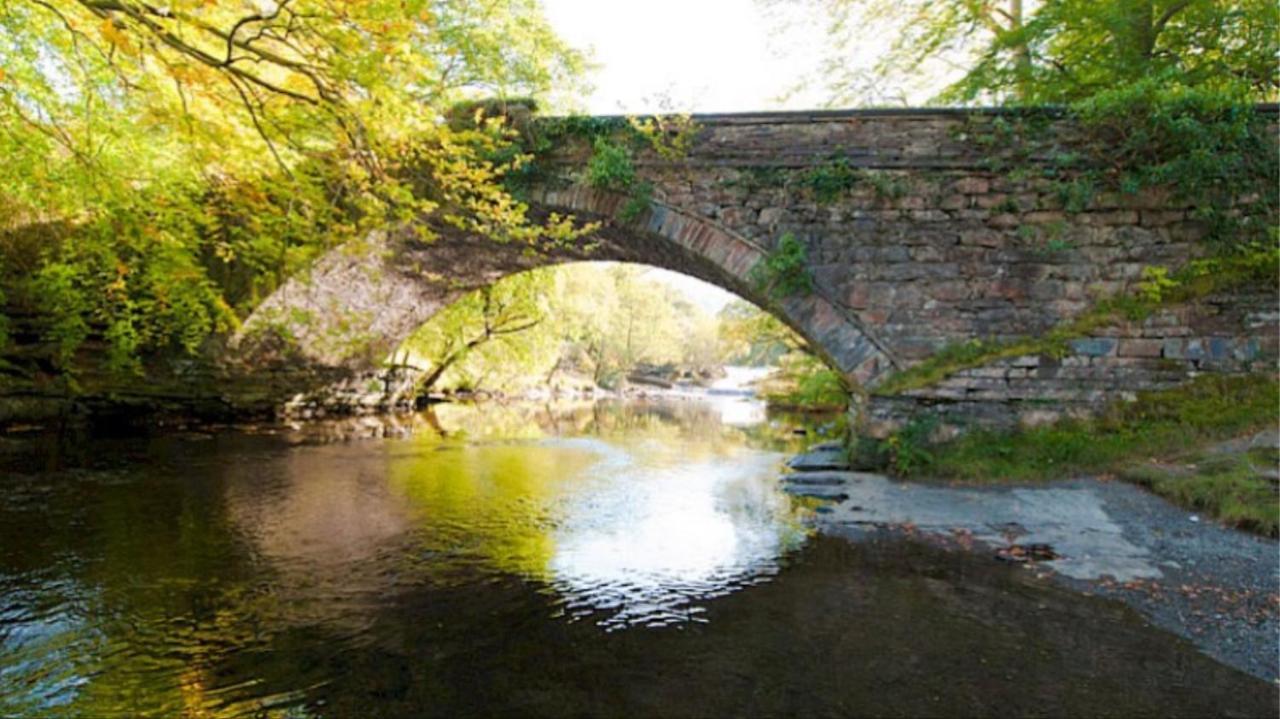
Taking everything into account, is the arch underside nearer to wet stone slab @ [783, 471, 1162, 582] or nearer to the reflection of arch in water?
wet stone slab @ [783, 471, 1162, 582]

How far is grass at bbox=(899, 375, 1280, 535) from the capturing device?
22.9ft

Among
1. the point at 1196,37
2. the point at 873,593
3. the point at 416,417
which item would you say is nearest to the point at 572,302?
the point at 416,417

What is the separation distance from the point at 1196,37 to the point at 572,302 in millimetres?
15127

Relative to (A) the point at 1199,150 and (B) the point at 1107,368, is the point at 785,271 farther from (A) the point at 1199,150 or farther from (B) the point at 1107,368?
(A) the point at 1199,150

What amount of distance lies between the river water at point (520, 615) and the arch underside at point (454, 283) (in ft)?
7.61

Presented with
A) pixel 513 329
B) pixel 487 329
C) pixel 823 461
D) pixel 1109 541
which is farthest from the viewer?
pixel 513 329

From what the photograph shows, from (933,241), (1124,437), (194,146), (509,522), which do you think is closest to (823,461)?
(933,241)

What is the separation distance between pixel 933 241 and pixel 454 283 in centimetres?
758

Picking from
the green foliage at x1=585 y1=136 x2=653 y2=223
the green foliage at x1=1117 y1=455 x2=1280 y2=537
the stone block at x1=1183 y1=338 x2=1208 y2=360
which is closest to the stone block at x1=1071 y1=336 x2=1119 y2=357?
the stone block at x1=1183 y1=338 x2=1208 y2=360

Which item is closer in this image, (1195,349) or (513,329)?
(1195,349)

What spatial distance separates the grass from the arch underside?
4.59 ft

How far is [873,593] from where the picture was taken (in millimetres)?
4328

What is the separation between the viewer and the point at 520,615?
3.88 m

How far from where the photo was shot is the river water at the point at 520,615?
2.93m
